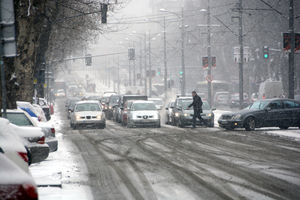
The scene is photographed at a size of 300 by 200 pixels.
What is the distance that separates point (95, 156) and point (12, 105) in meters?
3.43

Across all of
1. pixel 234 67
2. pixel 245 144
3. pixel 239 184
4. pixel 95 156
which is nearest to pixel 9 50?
pixel 239 184

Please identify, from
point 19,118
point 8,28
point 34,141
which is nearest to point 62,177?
point 34,141

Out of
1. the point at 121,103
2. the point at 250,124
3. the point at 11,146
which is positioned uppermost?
the point at 11,146

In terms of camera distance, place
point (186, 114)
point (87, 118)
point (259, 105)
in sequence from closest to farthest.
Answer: point (259, 105) < point (186, 114) < point (87, 118)

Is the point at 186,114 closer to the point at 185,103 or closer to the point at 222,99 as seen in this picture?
the point at 185,103

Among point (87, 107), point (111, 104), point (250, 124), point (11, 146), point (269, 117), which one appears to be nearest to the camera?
point (11, 146)

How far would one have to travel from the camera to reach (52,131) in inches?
580

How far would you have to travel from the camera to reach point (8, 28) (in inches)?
354

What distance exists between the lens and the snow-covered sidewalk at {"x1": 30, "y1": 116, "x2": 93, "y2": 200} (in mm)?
9188

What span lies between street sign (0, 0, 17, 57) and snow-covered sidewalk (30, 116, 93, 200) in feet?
7.33

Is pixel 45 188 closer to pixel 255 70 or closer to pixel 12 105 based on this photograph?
pixel 12 105

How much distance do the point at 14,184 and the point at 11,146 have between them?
107 centimetres

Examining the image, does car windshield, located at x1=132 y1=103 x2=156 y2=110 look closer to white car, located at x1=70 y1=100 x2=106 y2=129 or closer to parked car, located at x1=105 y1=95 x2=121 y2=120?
white car, located at x1=70 y1=100 x2=106 y2=129

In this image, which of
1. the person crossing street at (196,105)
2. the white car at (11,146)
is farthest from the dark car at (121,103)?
the white car at (11,146)
